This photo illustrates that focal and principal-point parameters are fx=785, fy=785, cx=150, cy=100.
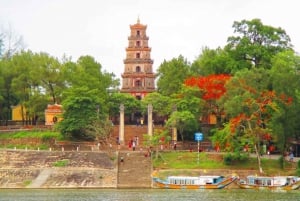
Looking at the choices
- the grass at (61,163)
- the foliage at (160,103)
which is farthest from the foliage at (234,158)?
the foliage at (160,103)

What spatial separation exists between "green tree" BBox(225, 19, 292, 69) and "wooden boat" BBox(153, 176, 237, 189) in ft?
79.9

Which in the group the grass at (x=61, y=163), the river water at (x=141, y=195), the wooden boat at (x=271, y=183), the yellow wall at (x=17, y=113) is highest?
the yellow wall at (x=17, y=113)

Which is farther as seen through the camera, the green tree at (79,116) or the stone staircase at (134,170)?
the green tree at (79,116)

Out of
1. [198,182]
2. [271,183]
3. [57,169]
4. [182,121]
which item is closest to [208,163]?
[198,182]

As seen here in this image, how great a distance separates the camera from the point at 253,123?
2785 inches

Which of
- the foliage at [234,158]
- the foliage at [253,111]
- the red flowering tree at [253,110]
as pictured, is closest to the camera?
the foliage at [253,111]

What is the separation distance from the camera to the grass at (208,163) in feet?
229

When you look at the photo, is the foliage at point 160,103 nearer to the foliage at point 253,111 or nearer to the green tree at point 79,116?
the green tree at point 79,116

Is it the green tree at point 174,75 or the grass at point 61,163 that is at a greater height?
the green tree at point 174,75

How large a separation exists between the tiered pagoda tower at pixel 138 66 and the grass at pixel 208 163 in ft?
111

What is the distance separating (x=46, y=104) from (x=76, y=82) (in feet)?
16.0

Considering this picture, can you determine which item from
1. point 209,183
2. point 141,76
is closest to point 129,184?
point 209,183

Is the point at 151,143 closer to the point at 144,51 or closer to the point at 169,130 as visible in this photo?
the point at 169,130

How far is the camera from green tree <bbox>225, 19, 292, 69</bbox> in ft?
285
